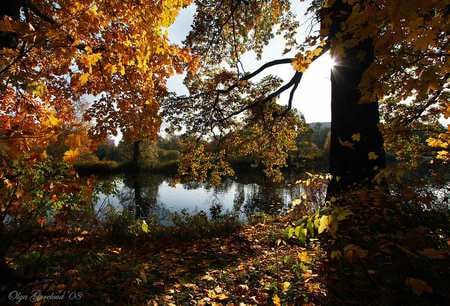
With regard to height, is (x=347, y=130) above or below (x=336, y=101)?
below

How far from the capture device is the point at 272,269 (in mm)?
4422

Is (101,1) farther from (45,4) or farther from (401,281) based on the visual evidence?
(401,281)

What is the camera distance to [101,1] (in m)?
6.55

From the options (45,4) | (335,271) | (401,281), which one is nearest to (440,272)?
(401,281)

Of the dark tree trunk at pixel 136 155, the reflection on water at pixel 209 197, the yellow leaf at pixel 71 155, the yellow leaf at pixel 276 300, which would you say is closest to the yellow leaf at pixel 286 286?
the yellow leaf at pixel 276 300

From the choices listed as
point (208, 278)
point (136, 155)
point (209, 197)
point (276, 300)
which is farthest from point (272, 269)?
point (136, 155)

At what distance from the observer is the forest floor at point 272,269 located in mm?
2428

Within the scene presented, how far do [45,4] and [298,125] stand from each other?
334 inches

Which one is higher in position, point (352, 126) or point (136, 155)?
point (352, 126)

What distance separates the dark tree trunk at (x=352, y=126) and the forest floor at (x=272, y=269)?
153 centimetres

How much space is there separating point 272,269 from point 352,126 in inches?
132

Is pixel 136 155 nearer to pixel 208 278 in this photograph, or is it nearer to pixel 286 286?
pixel 208 278

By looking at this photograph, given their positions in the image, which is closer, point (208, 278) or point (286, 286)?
point (286, 286)

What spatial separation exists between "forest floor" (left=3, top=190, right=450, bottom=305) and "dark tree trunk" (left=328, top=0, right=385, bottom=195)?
153 centimetres
